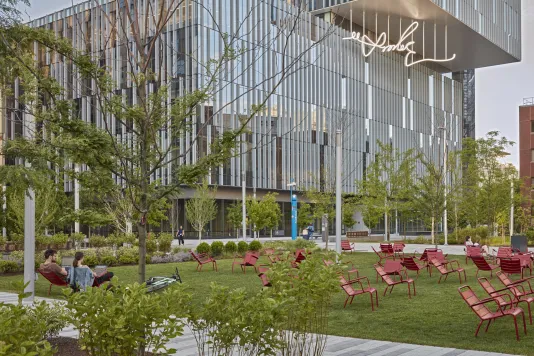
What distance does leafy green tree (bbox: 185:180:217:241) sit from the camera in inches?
2044

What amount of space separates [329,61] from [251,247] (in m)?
38.6

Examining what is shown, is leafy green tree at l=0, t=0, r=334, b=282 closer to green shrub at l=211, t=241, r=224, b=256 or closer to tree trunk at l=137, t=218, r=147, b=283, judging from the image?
tree trunk at l=137, t=218, r=147, b=283

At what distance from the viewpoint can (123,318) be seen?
18.3 feet

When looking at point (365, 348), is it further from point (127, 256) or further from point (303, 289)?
point (127, 256)

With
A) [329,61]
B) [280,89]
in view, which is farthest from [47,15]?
[329,61]

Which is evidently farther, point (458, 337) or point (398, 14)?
point (398, 14)

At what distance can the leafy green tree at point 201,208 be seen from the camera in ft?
170

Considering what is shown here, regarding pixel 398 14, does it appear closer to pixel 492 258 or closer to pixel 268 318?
pixel 492 258

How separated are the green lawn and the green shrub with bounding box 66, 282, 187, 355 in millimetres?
5801

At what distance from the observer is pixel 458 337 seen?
10742 mm

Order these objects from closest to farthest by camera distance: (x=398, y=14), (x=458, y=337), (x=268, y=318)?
(x=268, y=318)
(x=458, y=337)
(x=398, y=14)

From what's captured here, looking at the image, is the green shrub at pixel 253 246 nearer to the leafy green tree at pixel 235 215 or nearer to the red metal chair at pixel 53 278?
the red metal chair at pixel 53 278

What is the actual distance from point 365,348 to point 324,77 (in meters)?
58.7

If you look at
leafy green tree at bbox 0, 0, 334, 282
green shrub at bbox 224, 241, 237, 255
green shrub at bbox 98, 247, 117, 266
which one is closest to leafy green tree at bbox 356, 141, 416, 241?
green shrub at bbox 224, 241, 237, 255
